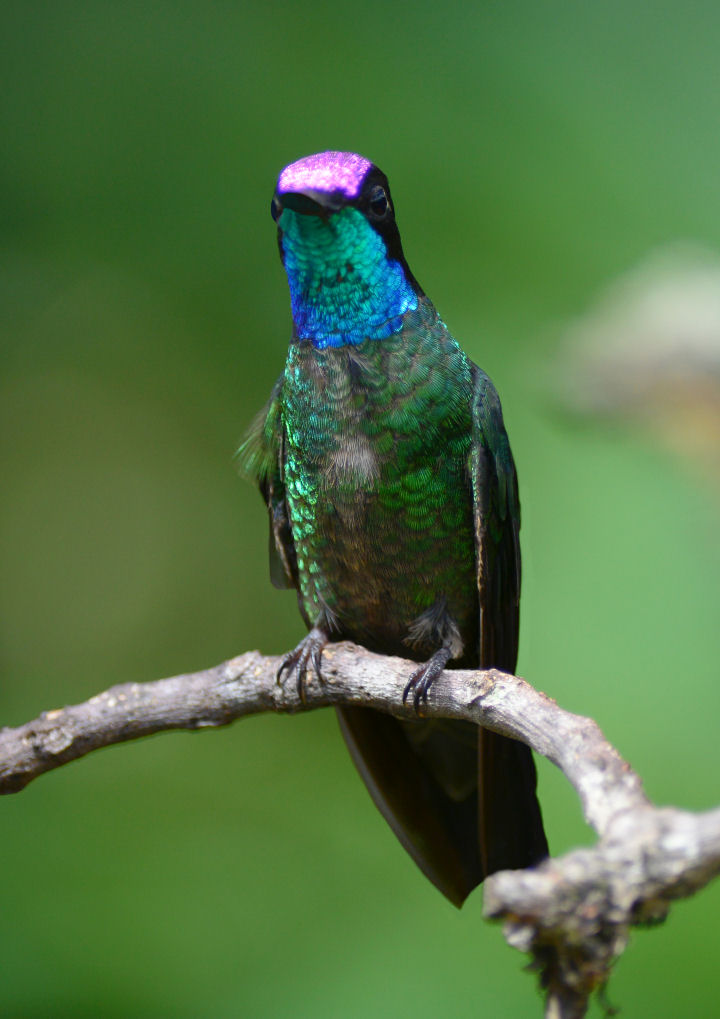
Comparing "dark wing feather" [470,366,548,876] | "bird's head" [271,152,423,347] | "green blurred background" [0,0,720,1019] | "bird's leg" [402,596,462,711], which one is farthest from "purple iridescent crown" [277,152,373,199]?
"green blurred background" [0,0,720,1019]

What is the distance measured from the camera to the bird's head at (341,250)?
5.27ft

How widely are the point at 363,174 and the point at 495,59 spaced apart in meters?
2.10

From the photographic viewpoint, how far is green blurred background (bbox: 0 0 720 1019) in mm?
3068

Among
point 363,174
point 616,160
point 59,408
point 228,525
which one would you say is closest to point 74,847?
point 228,525

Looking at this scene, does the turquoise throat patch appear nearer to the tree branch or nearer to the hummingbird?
the hummingbird

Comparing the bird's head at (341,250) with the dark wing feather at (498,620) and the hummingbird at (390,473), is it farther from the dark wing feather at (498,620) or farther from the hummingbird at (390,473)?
the dark wing feather at (498,620)

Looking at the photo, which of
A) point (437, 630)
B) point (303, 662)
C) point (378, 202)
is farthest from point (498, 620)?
point (378, 202)

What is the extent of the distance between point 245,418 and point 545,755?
2.51 m

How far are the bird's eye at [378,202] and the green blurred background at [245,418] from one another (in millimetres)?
1446

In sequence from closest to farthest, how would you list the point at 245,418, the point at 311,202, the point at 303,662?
the point at 311,202 → the point at 303,662 → the point at 245,418

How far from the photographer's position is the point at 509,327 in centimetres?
331

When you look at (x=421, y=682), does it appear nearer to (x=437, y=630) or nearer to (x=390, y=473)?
(x=437, y=630)

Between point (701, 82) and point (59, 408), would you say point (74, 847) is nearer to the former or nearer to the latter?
point (59, 408)

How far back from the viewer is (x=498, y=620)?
1899 mm
